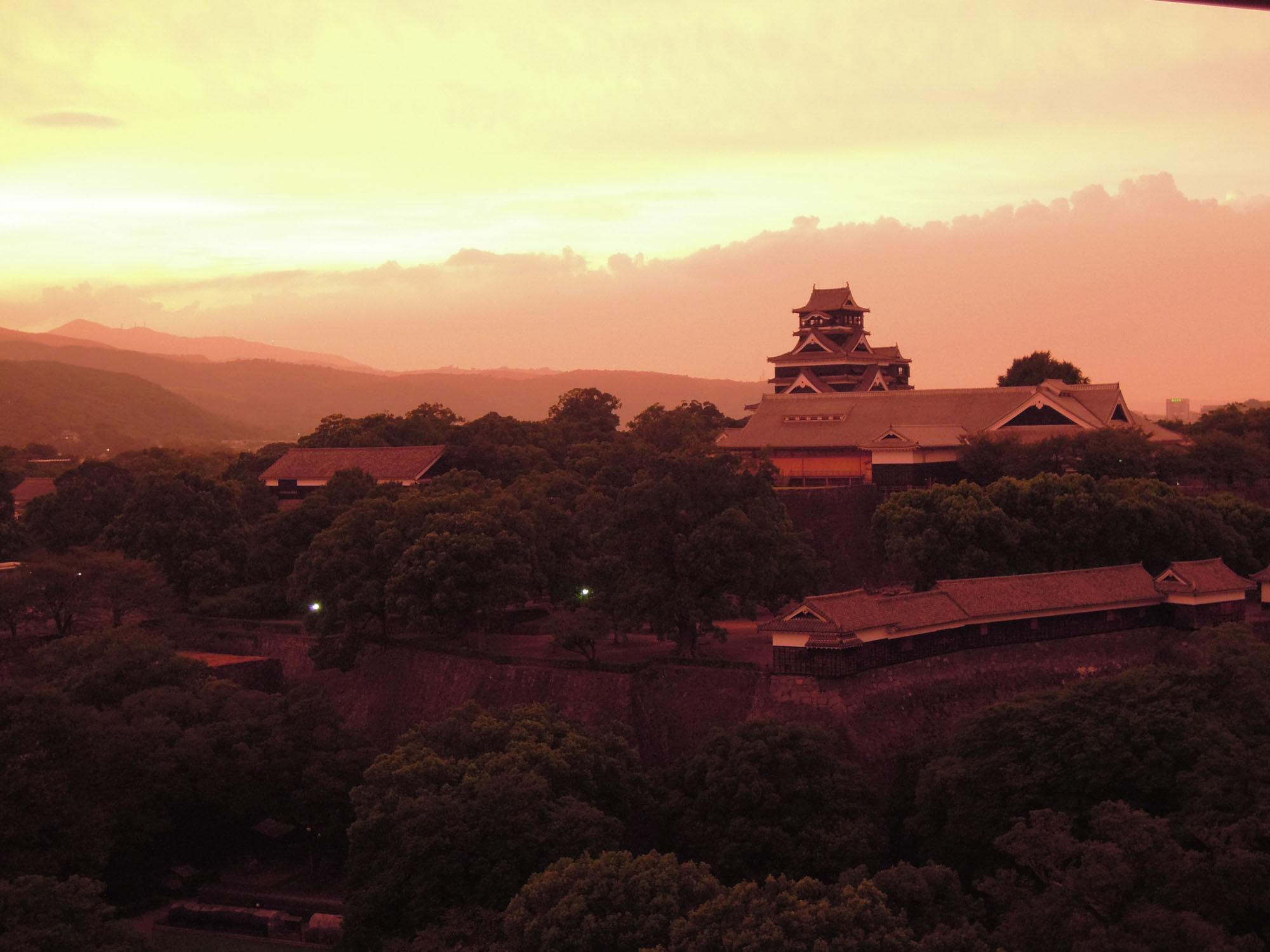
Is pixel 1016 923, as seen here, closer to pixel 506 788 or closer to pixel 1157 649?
pixel 506 788

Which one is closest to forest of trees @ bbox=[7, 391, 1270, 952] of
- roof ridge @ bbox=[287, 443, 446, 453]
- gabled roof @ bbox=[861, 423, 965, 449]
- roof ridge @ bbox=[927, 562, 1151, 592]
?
roof ridge @ bbox=[927, 562, 1151, 592]

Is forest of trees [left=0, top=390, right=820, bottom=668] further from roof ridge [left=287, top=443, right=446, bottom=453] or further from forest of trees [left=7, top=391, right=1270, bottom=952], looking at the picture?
roof ridge [left=287, top=443, right=446, bottom=453]

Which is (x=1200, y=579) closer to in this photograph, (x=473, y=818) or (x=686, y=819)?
(x=686, y=819)

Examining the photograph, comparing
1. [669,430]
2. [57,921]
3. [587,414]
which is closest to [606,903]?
[57,921]

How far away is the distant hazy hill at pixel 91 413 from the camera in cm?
8338

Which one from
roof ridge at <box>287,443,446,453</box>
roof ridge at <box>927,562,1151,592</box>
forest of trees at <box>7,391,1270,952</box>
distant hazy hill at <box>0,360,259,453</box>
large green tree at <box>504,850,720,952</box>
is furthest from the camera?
distant hazy hill at <box>0,360,259,453</box>

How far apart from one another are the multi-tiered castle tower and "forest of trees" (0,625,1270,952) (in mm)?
17765

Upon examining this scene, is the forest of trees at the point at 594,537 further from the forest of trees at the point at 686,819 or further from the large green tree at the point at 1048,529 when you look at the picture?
the forest of trees at the point at 686,819

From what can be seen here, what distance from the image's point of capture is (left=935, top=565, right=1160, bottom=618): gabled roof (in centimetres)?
2197

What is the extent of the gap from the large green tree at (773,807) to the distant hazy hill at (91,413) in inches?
2577

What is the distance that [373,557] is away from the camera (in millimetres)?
25469

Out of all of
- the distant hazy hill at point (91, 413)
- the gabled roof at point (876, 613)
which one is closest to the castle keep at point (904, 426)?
the gabled roof at point (876, 613)

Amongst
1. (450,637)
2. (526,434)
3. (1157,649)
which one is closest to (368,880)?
(450,637)

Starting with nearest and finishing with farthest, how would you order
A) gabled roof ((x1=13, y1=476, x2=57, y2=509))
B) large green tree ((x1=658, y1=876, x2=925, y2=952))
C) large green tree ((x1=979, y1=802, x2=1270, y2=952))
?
large green tree ((x1=658, y1=876, x2=925, y2=952))
large green tree ((x1=979, y1=802, x2=1270, y2=952))
gabled roof ((x1=13, y1=476, x2=57, y2=509))
